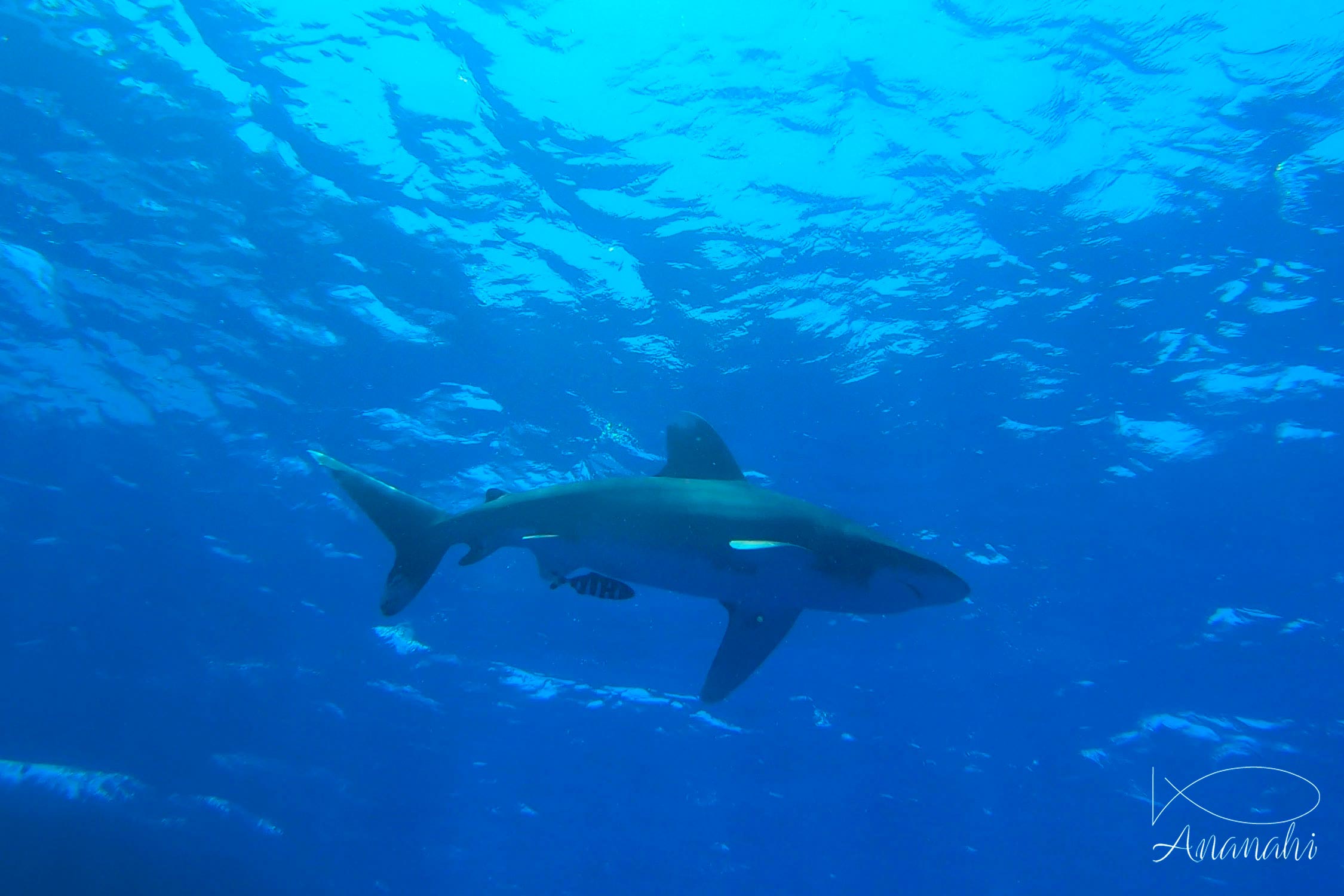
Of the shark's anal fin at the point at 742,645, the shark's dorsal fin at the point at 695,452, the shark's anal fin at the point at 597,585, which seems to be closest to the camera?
the shark's anal fin at the point at 597,585

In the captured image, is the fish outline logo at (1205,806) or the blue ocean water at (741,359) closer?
the blue ocean water at (741,359)

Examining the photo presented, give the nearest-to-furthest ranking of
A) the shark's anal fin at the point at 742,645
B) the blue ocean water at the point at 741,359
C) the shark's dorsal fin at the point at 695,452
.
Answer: the shark's anal fin at the point at 742,645
the shark's dorsal fin at the point at 695,452
the blue ocean water at the point at 741,359

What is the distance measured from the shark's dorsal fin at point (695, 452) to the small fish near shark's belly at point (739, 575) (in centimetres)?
102

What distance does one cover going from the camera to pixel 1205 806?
21672mm

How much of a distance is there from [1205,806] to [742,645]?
Answer: 24.7 meters

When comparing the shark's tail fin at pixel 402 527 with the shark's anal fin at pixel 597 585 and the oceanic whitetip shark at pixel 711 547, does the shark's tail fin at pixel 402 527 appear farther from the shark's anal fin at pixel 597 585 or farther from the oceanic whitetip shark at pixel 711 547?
the shark's anal fin at pixel 597 585

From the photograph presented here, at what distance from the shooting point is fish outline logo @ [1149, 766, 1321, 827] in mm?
19469

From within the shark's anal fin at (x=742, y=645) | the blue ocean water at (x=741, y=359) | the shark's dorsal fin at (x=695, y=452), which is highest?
the blue ocean water at (x=741, y=359)

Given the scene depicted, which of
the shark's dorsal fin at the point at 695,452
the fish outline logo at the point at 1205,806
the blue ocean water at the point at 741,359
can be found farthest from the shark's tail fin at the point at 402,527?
the fish outline logo at the point at 1205,806

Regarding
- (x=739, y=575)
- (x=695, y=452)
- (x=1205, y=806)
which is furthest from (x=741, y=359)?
(x=1205, y=806)

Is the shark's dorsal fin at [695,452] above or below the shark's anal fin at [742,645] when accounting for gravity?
above

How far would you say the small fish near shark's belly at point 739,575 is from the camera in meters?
4.73

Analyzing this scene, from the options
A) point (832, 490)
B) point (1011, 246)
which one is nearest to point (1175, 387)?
point (1011, 246)

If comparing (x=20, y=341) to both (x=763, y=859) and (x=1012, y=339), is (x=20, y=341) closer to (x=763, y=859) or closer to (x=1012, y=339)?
(x=1012, y=339)
